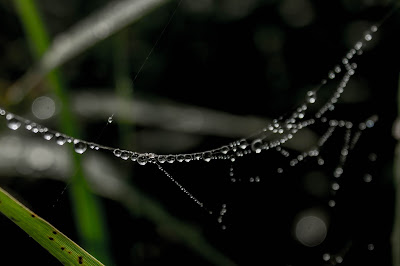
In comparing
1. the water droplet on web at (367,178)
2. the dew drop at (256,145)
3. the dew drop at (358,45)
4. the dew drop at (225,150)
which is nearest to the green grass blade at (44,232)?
the dew drop at (225,150)

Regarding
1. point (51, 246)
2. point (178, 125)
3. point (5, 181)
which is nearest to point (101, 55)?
point (178, 125)

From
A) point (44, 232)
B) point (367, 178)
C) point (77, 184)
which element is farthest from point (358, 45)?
point (44, 232)

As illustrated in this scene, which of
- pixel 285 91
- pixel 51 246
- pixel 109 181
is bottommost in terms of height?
pixel 51 246

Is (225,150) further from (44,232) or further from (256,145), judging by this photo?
(44,232)

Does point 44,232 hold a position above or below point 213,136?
below

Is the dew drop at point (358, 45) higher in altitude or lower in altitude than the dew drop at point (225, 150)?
higher

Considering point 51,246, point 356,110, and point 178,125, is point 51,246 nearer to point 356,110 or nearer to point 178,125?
point 178,125

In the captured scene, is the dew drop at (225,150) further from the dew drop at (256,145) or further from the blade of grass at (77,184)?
the blade of grass at (77,184)
